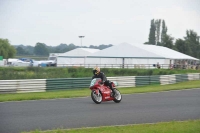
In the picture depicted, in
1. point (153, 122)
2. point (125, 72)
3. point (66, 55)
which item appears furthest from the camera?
point (66, 55)

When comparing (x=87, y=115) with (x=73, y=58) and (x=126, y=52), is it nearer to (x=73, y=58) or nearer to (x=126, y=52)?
(x=126, y=52)

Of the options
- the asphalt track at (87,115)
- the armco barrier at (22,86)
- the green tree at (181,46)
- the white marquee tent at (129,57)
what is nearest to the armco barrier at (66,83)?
the armco barrier at (22,86)

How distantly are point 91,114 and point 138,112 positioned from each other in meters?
1.71

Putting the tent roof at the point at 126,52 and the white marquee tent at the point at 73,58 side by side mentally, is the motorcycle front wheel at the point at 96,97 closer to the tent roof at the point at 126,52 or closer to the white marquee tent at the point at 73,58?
the tent roof at the point at 126,52

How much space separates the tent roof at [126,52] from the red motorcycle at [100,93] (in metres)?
41.4

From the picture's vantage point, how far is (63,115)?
486 inches

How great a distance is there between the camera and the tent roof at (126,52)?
192 ft

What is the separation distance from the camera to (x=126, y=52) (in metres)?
60.8

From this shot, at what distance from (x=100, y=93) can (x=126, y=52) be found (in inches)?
1752

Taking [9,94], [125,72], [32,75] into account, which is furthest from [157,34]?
[9,94]

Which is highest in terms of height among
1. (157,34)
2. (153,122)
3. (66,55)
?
(157,34)

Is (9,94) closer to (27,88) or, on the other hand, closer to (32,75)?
(27,88)

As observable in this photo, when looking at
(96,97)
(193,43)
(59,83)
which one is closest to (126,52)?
(193,43)

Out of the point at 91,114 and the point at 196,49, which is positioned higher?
the point at 196,49
